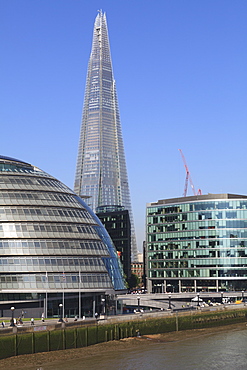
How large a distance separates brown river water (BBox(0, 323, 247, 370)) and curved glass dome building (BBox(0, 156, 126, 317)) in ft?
48.8

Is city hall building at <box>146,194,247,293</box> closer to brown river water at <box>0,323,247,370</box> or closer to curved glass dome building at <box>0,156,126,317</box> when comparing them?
curved glass dome building at <box>0,156,126,317</box>

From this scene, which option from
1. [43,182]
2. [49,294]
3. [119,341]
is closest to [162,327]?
[119,341]

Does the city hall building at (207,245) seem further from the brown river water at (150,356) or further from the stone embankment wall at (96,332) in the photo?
Result: the brown river water at (150,356)

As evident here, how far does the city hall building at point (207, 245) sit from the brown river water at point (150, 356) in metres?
86.2

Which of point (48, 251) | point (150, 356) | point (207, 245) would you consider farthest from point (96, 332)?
point (207, 245)

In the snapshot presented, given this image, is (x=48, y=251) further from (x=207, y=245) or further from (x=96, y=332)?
(x=207, y=245)

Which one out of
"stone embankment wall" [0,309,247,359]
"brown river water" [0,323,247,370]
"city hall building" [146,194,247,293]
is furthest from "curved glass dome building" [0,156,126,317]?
"city hall building" [146,194,247,293]

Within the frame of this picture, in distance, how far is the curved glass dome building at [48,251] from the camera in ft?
342

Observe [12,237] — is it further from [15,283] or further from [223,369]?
[223,369]

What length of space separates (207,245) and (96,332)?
104m

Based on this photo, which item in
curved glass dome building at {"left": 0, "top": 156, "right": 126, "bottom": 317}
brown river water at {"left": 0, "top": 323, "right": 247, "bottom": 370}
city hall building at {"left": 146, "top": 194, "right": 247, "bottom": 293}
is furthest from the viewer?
city hall building at {"left": 146, "top": 194, "right": 247, "bottom": 293}

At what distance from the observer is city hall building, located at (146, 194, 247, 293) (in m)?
185

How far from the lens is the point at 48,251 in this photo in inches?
4240

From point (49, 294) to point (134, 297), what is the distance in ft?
112
